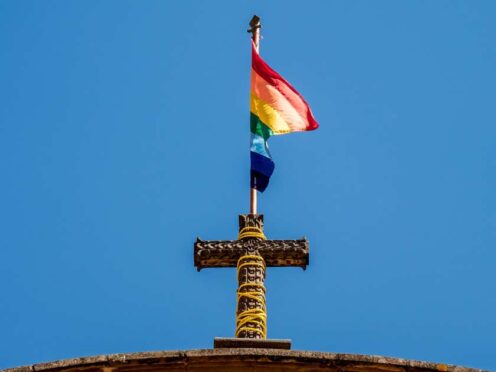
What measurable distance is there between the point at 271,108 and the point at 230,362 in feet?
28.8

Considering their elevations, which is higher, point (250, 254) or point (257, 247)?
point (257, 247)

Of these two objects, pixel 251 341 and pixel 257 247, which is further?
pixel 257 247

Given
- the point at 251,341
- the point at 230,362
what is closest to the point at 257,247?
the point at 251,341

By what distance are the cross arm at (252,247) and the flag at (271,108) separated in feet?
9.98

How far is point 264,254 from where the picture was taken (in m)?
16.6

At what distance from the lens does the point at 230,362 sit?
12.8m

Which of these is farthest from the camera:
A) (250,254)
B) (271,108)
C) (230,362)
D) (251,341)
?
(271,108)

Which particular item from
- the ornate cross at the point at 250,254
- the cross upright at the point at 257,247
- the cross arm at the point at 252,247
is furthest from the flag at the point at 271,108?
the cross arm at the point at 252,247

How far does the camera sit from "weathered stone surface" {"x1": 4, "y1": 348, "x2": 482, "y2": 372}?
1270cm

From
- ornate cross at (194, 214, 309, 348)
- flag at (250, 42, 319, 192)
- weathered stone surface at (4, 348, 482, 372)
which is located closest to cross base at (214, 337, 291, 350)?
weathered stone surface at (4, 348, 482, 372)

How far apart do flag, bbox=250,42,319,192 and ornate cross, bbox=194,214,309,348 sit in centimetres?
283

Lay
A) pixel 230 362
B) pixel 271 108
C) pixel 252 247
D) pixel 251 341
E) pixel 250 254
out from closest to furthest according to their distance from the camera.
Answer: pixel 230 362 → pixel 251 341 → pixel 250 254 → pixel 252 247 → pixel 271 108

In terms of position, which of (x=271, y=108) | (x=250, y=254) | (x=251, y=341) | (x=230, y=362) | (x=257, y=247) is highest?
(x=271, y=108)

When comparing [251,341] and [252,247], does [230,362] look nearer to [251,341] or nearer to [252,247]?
[251,341]
